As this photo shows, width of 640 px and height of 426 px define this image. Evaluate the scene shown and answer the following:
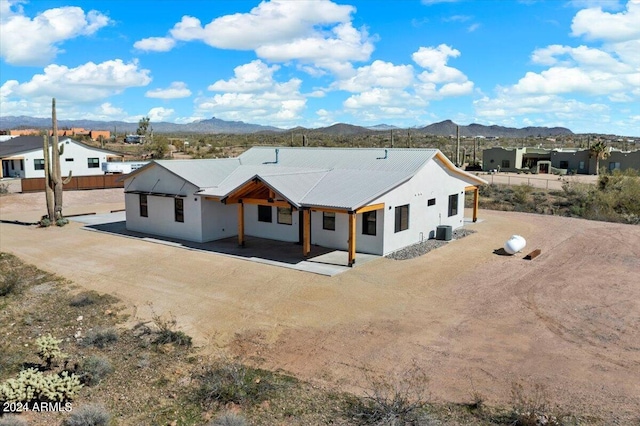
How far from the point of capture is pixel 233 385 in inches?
376

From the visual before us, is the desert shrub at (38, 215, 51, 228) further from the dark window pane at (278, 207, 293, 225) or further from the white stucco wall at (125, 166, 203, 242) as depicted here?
the dark window pane at (278, 207, 293, 225)

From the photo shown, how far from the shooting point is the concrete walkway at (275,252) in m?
18.5

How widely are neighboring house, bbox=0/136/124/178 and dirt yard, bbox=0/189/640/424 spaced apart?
26.1 metres

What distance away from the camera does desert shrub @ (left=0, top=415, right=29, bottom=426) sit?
8164 mm

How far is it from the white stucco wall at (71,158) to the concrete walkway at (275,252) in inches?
955

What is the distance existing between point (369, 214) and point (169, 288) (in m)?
8.32

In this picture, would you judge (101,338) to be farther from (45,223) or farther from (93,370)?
(45,223)

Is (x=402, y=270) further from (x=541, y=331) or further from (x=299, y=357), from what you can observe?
(x=299, y=357)

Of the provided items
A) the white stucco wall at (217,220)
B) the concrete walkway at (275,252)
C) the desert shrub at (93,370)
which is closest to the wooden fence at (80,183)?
the concrete walkway at (275,252)

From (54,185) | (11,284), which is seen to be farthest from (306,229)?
(54,185)

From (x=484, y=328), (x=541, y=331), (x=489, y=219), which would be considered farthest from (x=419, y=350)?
(x=489, y=219)

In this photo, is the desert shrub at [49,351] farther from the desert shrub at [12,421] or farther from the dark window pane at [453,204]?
the dark window pane at [453,204]

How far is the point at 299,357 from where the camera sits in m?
11.1

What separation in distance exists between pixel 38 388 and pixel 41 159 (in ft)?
147
